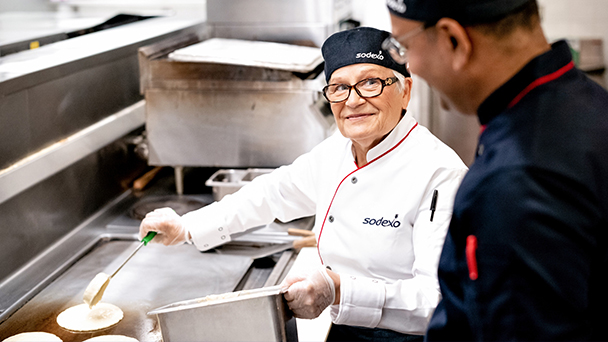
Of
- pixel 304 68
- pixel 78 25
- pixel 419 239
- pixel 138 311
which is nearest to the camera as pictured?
pixel 419 239

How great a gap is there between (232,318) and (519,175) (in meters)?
0.76

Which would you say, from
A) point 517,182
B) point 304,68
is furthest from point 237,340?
point 304,68

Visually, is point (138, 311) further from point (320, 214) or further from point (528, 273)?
point (528, 273)

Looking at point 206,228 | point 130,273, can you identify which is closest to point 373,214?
point 206,228

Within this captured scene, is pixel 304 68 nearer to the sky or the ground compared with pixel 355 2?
nearer to the ground

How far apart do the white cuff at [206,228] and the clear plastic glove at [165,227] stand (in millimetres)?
29

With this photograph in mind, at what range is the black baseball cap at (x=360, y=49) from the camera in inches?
64.3

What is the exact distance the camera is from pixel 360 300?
146 centimetres

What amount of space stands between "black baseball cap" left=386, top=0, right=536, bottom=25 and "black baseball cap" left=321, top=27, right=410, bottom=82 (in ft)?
2.55

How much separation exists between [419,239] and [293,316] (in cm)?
40

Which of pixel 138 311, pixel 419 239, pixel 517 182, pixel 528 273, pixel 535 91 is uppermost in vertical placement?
pixel 535 91

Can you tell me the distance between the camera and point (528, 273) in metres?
0.78

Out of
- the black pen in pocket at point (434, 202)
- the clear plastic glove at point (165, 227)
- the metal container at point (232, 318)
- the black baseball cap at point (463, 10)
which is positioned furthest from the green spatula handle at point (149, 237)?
the black baseball cap at point (463, 10)

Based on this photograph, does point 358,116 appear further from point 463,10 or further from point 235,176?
point 235,176
